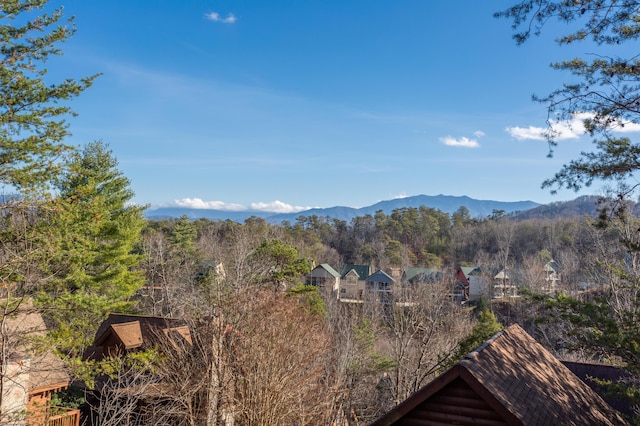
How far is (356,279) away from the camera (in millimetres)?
47719

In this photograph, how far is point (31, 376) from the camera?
35.6 feet

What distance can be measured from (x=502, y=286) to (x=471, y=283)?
3.63 meters

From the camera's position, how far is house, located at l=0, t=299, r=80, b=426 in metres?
7.61

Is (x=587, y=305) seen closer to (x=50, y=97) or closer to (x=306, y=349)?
(x=306, y=349)

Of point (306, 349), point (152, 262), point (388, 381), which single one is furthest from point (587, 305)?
point (152, 262)

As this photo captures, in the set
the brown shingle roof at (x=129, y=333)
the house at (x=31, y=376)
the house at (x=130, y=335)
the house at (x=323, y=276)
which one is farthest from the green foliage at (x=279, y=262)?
the house at (x=323, y=276)

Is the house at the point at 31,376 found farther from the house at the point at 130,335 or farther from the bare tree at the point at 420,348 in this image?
the bare tree at the point at 420,348

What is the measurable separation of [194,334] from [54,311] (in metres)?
3.60

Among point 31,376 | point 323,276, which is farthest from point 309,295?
point 323,276

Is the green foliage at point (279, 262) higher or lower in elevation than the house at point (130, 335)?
higher

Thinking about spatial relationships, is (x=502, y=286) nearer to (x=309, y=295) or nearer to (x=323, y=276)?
(x=323, y=276)

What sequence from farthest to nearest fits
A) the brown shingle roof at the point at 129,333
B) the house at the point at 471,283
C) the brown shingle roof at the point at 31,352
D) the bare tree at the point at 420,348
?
the house at the point at 471,283, the bare tree at the point at 420,348, the brown shingle roof at the point at 129,333, the brown shingle roof at the point at 31,352

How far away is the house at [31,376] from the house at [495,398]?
6.52 m

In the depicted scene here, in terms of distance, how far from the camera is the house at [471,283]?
4247 centimetres
